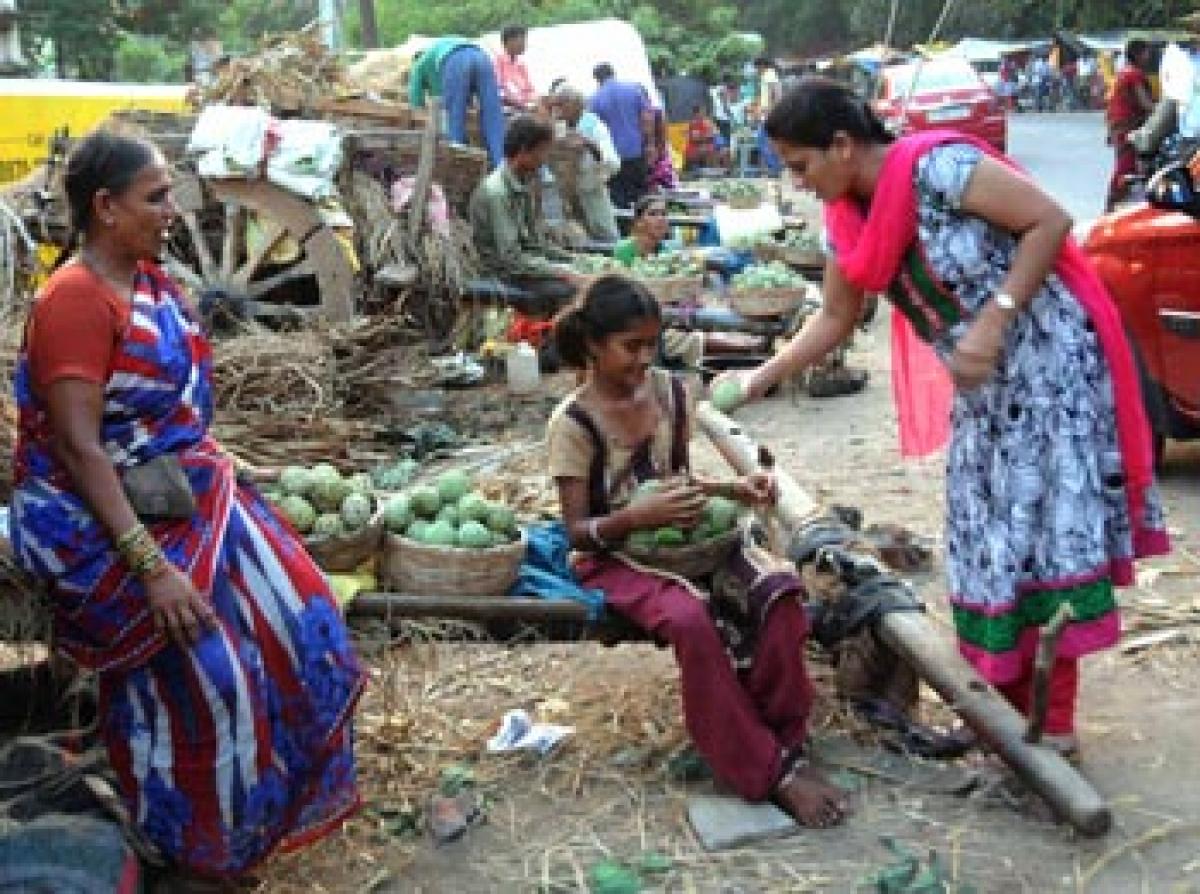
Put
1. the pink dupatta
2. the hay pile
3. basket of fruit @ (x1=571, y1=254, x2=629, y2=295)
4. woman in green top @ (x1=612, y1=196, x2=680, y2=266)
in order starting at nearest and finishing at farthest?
the pink dupatta, basket of fruit @ (x1=571, y1=254, x2=629, y2=295), the hay pile, woman in green top @ (x1=612, y1=196, x2=680, y2=266)

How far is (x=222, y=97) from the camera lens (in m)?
8.95

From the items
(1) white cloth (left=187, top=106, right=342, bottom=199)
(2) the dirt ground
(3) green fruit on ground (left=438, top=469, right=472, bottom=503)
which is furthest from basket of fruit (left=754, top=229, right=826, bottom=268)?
(3) green fruit on ground (left=438, top=469, right=472, bottom=503)

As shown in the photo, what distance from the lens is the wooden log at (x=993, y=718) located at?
10.3ft

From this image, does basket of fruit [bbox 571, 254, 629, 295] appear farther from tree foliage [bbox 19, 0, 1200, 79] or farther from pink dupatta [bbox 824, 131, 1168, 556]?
tree foliage [bbox 19, 0, 1200, 79]

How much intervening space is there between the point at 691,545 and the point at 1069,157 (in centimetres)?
2178

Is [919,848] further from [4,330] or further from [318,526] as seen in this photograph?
[4,330]

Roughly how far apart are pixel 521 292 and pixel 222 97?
2.25m

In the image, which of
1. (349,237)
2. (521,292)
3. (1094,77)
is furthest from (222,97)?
(1094,77)

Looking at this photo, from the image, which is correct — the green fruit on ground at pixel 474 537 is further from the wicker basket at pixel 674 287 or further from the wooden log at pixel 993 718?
the wicker basket at pixel 674 287

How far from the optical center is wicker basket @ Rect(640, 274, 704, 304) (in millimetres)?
8641

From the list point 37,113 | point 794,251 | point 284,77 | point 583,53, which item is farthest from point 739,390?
point 583,53

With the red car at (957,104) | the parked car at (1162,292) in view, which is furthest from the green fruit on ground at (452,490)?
the red car at (957,104)

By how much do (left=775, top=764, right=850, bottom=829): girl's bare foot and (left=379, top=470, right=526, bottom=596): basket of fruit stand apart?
99cm

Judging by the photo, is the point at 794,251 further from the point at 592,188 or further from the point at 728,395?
the point at 728,395
